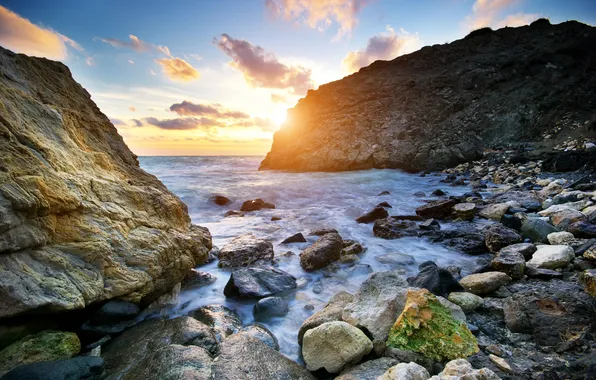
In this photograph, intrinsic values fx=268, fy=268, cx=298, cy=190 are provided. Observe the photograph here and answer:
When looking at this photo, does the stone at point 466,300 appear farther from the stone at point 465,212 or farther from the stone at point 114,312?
the stone at point 465,212

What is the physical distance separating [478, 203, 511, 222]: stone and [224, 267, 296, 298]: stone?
533 cm

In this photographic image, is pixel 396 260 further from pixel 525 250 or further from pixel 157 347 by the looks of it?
pixel 157 347

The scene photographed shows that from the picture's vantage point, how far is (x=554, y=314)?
2.45 m

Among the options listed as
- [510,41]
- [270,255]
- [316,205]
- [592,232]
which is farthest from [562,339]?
[510,41]

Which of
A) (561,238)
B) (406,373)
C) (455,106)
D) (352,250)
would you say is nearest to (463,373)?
(406,373)

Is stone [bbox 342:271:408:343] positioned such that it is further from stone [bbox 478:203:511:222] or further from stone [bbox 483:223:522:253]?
stone [bbox 478:203:511:222]

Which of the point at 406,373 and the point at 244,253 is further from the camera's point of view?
the point at 244,253

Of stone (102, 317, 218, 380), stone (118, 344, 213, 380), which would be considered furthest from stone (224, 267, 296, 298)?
stone (118, 344, 213, 380)

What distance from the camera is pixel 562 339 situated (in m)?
2.20

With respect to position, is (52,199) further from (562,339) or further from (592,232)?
(592,232)

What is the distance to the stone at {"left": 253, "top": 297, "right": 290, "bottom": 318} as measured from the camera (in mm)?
3352

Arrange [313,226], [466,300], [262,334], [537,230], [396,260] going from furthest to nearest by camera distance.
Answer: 1. [313,226]
2. [396,260]
3. [537,230]
4. [466,300]
5. [262,334]

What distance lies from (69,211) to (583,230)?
667 centimetres

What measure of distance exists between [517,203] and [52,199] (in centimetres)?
894
